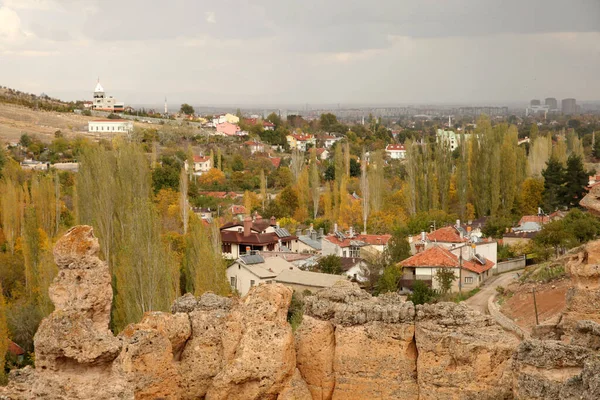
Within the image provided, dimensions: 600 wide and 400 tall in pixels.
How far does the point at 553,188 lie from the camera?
148 ft

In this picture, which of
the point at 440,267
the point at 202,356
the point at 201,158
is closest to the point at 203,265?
the point at 440,267

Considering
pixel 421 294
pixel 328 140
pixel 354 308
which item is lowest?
pixel 328 140

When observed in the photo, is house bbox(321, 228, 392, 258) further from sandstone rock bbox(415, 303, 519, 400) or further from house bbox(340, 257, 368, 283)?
sandstone rock bbox(415, 303, 519, 400)

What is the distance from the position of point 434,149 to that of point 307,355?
3865cm

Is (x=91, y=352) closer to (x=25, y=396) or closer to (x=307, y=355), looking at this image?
(x=25, y=396)

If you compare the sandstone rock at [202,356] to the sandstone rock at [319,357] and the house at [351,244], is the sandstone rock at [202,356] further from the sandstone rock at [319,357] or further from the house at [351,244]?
the house at [351,244]

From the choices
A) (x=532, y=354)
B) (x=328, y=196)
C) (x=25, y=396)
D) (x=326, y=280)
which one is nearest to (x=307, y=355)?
(x=532, y=354)

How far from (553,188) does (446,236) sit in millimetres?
10480

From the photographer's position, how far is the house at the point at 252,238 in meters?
40.2

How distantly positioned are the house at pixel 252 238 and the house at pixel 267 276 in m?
5.04

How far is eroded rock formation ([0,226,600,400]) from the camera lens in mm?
8930

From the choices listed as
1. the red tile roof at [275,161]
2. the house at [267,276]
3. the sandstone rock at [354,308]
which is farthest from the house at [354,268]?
the red tile roof at [275,161]

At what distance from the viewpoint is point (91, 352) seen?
769cm

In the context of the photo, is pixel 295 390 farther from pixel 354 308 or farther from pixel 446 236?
pixel 446 236
